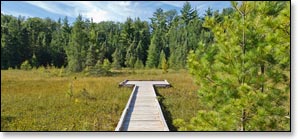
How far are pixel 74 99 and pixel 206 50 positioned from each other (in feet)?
9.27

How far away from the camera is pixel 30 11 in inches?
115

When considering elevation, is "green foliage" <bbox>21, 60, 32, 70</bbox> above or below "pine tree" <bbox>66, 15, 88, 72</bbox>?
below

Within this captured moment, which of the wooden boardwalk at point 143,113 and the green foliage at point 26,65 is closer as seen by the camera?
the green foliage at point 26,65

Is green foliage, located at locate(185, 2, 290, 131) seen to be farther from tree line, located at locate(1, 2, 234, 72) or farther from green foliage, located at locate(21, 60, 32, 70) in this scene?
green foliage, located at locate(21, 60, 32, 70)

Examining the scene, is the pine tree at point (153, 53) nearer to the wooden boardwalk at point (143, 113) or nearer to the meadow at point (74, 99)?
the meadow at point (74, 99)

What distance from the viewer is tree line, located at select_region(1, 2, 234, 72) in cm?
299

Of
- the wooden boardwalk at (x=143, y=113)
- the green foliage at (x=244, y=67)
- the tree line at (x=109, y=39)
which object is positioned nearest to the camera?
the green foliage at (x=244, y=67)

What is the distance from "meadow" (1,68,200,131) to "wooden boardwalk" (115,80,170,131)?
0.14 meters

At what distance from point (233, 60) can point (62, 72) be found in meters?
1.67

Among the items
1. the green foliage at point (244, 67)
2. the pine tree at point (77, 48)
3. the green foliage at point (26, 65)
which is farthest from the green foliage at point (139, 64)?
the green foliage at point (26, 65)

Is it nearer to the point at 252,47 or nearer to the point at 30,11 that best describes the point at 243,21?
the point at 252,47

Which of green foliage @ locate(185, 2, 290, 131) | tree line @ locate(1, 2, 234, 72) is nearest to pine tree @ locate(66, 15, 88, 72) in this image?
tree line @ locate(1, 2, 234, 72)

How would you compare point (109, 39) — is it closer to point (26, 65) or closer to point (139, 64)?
point (139, 64)

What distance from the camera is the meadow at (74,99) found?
331 cm
